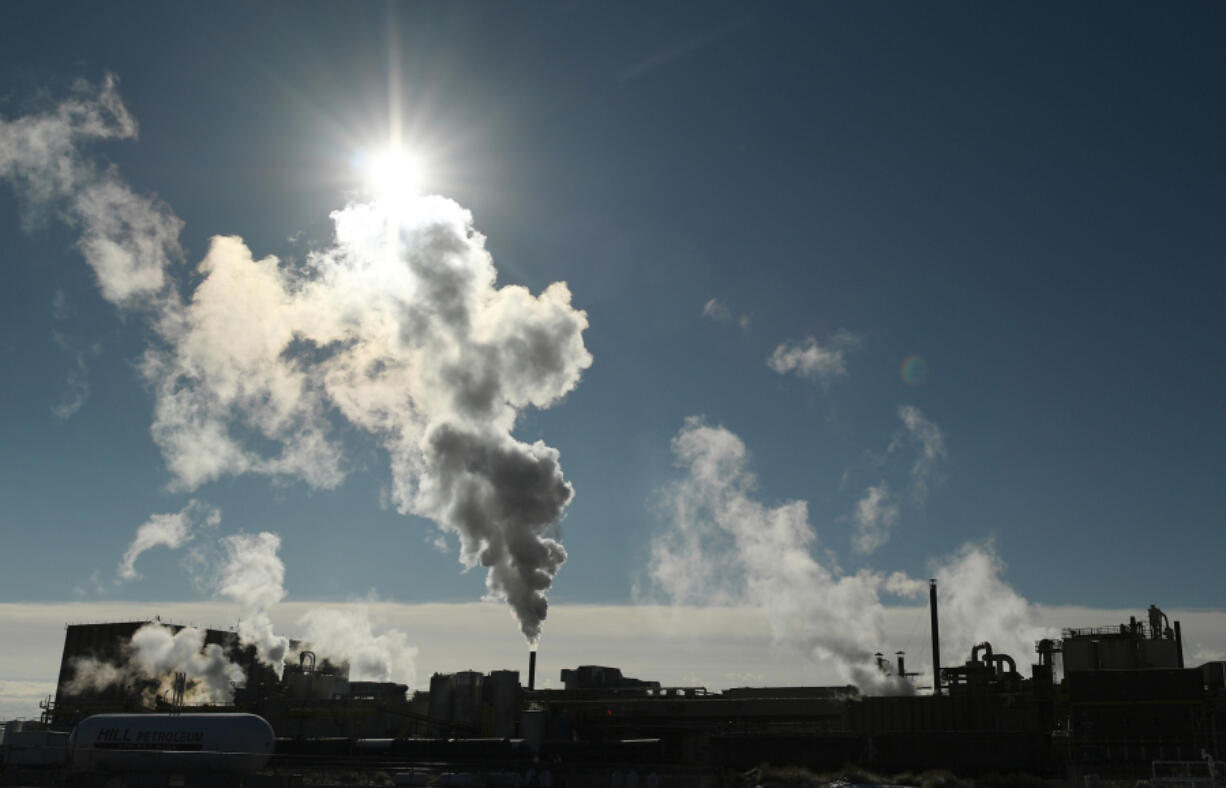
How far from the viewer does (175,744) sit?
4109 cm

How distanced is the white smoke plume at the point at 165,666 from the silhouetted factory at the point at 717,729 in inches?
826

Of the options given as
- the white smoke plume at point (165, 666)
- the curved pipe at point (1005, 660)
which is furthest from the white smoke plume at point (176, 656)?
the curved pipe at point (1005, 660)

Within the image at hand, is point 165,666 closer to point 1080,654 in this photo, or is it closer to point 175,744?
point 175,744

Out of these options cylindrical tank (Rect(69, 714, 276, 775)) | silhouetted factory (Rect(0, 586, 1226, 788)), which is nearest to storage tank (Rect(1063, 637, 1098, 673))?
silhouetted factory (Rect(0, 586, 1226, 788))

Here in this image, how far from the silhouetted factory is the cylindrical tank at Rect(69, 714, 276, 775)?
10 cm

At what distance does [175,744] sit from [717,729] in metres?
29.5

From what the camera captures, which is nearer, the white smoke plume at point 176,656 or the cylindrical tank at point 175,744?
the cylindrical tank at point 175,744

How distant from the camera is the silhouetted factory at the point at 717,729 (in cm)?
4225

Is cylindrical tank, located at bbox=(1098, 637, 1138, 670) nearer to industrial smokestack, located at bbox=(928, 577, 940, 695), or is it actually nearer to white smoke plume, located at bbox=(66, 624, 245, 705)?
industrial smokestack, located at bbox=(928, 577, 940, 695)

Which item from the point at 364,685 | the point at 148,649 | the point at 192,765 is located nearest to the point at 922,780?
the point at 192,765

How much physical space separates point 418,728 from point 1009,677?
37398 millimetres

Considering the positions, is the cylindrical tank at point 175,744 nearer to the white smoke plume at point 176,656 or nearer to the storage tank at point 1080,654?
the storage tank at point 1080,654

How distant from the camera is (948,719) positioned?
54.2 metres

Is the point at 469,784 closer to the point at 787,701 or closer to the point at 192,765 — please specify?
the point at 192,765
